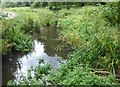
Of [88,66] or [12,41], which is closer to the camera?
[88,66]

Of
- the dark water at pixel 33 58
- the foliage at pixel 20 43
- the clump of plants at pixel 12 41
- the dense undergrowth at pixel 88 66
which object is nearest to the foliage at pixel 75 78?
the dense undergrowth at pixel 88 66

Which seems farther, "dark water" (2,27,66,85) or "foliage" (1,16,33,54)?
"foliage" (1,16,33,54)

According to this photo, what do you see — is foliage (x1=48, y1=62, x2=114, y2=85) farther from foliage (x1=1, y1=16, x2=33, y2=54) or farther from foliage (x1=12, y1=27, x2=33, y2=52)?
foliage (x1=12, y1=27, x2=33, y2=52)

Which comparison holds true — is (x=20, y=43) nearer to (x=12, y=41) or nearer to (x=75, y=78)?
(x=12, y=41)

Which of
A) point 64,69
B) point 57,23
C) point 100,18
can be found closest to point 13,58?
point 64,69

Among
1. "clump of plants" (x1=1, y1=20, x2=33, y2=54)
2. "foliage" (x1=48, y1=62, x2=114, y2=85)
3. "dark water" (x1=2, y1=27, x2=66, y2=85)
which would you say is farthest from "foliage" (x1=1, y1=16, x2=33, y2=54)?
"foliage" (x1=48, y1=62, x2=114, y2=85)

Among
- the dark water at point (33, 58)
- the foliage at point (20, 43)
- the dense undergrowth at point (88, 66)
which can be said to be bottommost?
the dark water at point (33, 58)

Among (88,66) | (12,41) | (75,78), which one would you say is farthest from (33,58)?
(75,78)

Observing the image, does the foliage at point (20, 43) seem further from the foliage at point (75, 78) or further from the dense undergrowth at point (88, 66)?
the foliage at point (75, 78)

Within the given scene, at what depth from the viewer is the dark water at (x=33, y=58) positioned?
847 cm

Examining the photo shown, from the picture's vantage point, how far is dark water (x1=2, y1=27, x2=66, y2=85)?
8470 millimetres

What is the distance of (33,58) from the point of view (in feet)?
33.0

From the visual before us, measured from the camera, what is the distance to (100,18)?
35.1 feet

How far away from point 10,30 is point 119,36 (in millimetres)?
4821
